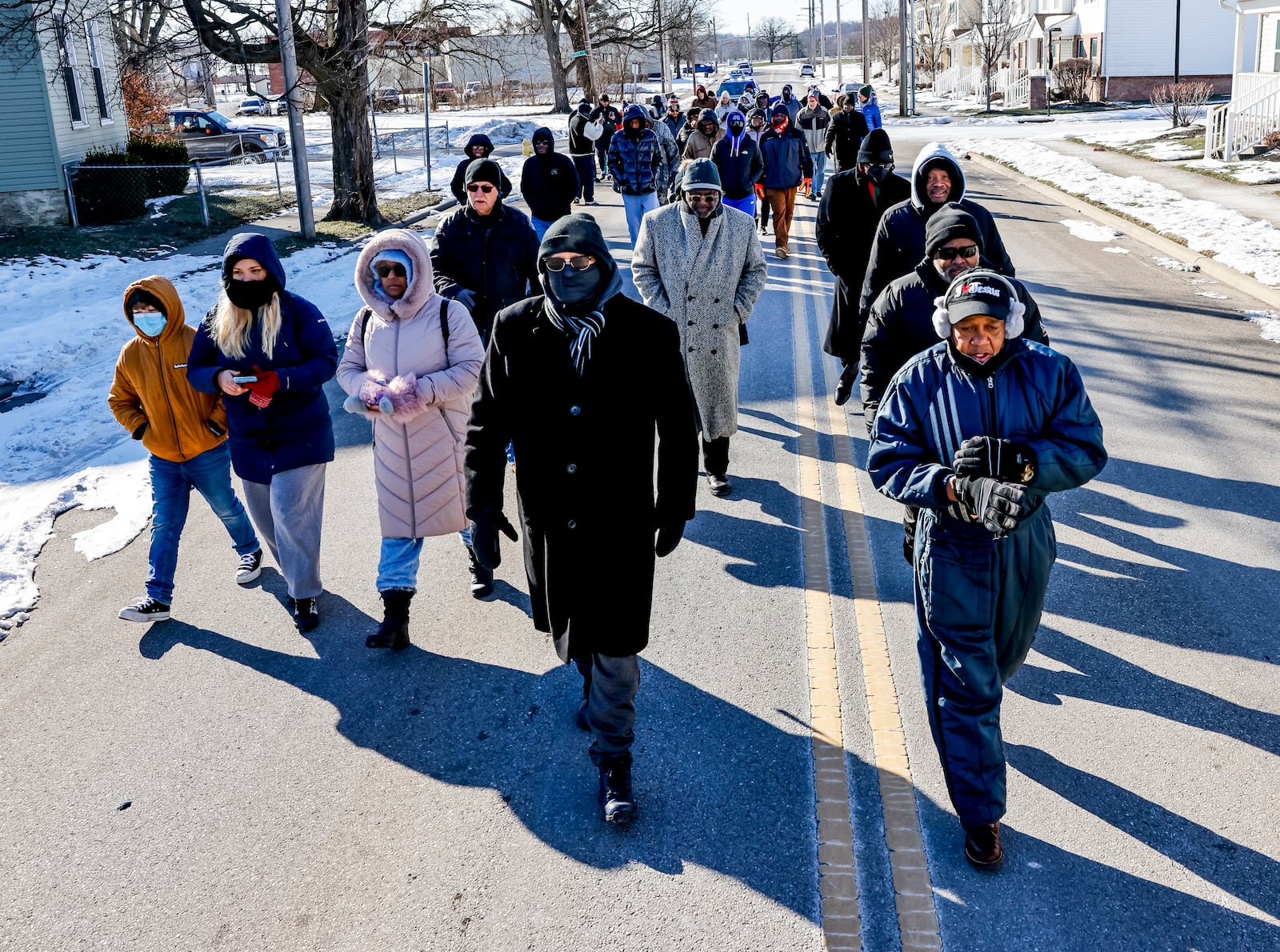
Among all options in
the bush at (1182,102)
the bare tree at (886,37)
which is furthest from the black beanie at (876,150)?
the bare tree at (886,37)

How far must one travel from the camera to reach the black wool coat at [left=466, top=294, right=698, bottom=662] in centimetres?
393

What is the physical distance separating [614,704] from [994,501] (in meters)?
1.51

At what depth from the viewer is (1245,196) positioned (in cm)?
1886

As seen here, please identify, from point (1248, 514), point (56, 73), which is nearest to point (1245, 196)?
point (1248, 514)

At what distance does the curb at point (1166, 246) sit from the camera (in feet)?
40.3

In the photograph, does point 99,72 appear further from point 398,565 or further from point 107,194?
point 398,565

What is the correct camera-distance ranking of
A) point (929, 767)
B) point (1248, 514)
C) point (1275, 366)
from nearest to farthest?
point (929, 767) < point (1248, 514) < point (1275, 366)

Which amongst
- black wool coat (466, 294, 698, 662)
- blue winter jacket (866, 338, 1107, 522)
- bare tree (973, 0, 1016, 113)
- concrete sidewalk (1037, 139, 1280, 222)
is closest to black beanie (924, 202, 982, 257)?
blue winter jacket (866, 338, 1107, 522)

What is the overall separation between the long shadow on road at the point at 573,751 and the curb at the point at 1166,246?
9699 millimetres

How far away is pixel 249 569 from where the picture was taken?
251 inches

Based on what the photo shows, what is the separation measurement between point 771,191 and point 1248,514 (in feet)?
30.0

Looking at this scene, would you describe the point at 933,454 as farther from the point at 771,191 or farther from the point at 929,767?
the point at 771,191

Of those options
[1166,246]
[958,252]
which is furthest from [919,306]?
[1166,246]

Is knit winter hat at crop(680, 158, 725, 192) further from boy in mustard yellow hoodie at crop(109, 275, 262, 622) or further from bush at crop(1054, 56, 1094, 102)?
bush at crop(1054, 56, 1094, 102)
